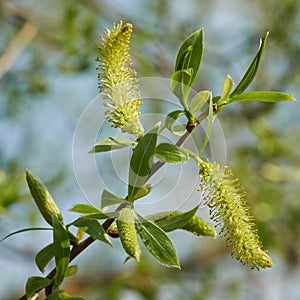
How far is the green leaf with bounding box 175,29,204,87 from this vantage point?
694mm

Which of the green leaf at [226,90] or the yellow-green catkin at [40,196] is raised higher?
the green leaf at [226,90]

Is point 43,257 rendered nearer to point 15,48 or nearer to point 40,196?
point 40,196

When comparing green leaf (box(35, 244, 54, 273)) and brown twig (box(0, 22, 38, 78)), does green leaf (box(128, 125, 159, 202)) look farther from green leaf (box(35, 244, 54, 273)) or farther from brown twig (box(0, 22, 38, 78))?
brown twig (box(0, 22, 38, 78))

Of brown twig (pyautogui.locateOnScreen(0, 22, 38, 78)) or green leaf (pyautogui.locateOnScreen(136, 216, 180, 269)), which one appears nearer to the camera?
green leaf (pyautogui.locateOnScreen(136, 216, 180, 269))

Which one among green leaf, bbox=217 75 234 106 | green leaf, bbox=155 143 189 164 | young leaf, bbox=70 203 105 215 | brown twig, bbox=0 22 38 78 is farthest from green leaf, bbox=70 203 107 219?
brown twig, bbox=0 22 38 78

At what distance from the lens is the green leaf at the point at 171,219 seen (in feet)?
2.34

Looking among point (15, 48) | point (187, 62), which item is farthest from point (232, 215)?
point (15, 48)

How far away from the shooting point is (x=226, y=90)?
723mm

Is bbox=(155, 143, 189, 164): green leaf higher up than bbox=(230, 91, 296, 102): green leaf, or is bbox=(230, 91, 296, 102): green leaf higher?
bbox=(230, 91, 296, 102): green leaf

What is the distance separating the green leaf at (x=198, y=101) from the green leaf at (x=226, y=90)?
0.08ft

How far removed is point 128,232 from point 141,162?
88mm

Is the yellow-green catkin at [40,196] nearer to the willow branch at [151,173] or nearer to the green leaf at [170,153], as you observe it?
Result: the willow branch at [151,173]

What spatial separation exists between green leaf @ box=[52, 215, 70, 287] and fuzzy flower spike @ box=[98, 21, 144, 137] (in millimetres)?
148

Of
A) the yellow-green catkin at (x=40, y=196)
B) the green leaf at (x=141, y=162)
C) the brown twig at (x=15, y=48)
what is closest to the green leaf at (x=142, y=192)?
the green leaf at (x=141, y=162)
